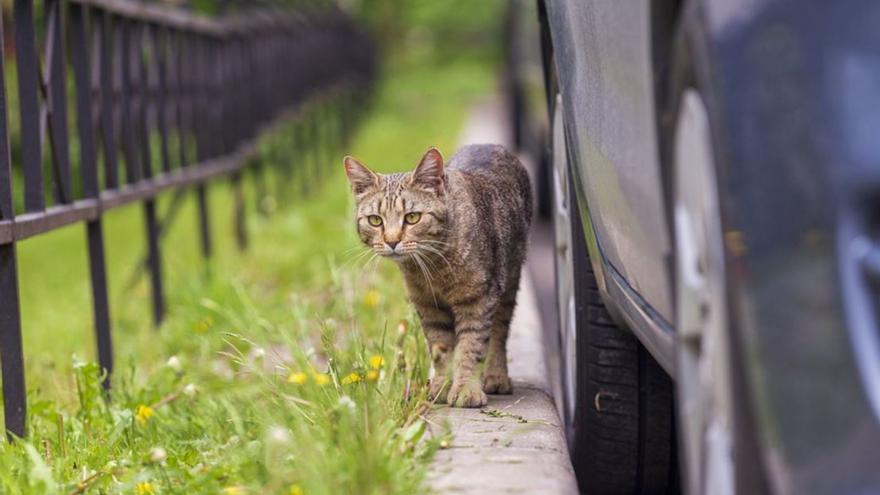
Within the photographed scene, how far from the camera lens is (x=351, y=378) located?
13.2 feet

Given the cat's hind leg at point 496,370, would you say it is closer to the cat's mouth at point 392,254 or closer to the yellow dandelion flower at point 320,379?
the cat's mouth at point 392,254

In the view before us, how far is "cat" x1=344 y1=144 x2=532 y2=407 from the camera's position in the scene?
454cm

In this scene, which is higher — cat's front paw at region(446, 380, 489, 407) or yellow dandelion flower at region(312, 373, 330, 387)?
yellow dandelion flower at region(312, 373, 330, 387)

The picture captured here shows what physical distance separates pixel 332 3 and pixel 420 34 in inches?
1198

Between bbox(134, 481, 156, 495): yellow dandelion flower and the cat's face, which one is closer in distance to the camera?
bbox(134, 481, 156, 495): yellow dandelion flower

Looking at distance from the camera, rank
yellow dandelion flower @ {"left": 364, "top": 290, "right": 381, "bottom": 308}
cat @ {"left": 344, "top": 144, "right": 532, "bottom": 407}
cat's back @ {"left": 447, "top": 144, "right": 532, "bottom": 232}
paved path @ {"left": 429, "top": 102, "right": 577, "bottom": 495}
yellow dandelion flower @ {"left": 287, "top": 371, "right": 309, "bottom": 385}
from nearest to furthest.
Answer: paved path @ {"left": 429, "top": 102, "right": 577, "bottom": 495} → yellow dandelion flower @ {"left": 287, "top": 371, "right": 309, "bottom": 385} → cat @ {"left": 344, "top": 144, "right": 532, "bottom": 407} → cat's back @ {"left": 447, "top": 144, "right": 532, "bottom": 232} → yellow dandelion flower @ {"left": 364, "top": 290, "right": 381, "bottom": 308}

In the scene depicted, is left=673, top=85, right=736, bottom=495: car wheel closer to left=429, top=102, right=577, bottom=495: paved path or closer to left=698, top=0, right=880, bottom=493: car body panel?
left=698, top=0, right=880, bottom=493: car body panel

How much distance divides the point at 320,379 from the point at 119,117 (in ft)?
13.7

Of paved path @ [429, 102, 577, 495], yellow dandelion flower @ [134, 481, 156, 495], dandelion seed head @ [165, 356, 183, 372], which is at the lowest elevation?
yellow dandelion flower @ [134, 481, 156, 495]

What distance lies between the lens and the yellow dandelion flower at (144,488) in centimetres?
370

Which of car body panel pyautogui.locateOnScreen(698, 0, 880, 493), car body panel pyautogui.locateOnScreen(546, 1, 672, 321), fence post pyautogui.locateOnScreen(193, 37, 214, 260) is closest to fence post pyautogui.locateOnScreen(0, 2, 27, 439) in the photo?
car body panel pyautogui.locateOnScreen(546, 1, 672, 321)

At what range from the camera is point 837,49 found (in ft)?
A: 6.93

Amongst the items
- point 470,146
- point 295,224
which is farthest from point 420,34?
point 470,146

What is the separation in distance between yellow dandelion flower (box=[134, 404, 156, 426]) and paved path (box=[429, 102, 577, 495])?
34.4 inches
